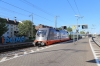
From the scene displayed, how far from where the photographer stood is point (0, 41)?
151ft

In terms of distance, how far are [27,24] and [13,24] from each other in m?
13.0

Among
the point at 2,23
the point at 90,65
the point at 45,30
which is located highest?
the point at 2,23

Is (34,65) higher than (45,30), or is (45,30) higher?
(45,30)

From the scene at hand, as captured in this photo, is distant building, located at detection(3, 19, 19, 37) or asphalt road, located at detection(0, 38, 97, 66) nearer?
asphalt road, located at detection(0, 38, 97, 66)

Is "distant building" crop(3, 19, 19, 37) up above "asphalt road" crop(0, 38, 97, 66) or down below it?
above

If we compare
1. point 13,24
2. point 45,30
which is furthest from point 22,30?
point 45,30

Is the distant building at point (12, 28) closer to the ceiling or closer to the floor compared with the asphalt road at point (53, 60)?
closer to the ceiling

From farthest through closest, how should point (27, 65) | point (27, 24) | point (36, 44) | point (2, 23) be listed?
point (27, 24), point (2, 23), point (36, 44), point (27, 65)

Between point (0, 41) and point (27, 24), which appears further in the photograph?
point (27, 24)

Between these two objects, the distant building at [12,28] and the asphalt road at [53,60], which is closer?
the asphalt road at [53,60]

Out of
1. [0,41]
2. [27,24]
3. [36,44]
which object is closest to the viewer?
[36,44]

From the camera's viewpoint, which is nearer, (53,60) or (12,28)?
(53,60)

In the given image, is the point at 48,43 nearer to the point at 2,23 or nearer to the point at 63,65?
the point at 63,65

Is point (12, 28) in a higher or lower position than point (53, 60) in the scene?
higher
